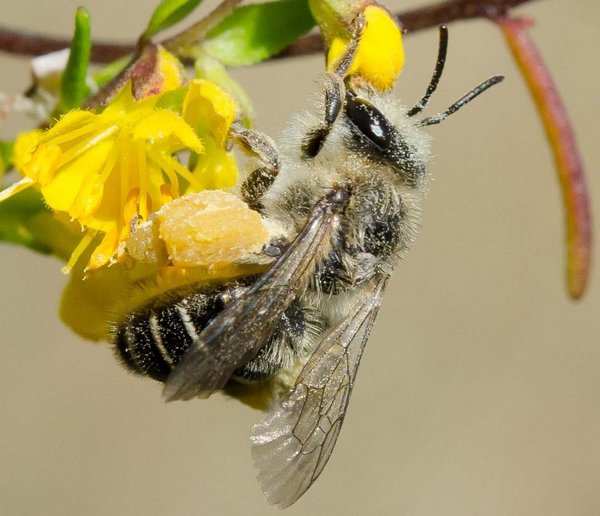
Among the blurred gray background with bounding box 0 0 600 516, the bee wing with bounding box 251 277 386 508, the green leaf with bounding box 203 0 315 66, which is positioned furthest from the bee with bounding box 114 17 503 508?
the blurred gray background with bounding box 0 0 600 516

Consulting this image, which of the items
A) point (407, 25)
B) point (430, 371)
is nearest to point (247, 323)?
point (407, 25)

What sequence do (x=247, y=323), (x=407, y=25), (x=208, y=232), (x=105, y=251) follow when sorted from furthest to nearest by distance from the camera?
(x=407, y=25), (x=105, y=251), (x=208, y=232), (x=247, y=323)

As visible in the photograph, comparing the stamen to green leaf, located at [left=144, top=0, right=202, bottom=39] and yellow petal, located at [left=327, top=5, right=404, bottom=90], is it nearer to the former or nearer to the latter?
green leaf, located at [left=144, top=0, right=202, bottom=39]

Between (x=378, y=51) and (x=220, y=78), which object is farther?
(x=220, y=78)

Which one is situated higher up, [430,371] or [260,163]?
[260,163]

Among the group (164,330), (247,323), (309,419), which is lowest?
(309,419)

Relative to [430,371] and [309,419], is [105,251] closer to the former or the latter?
[309,419]

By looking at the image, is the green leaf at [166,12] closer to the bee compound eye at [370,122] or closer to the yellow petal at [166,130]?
the yellow petal at [166,130]

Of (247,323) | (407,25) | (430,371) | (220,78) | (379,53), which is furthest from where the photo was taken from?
(430,371)

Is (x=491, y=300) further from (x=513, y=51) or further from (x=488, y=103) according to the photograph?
(x=513, y=51)
